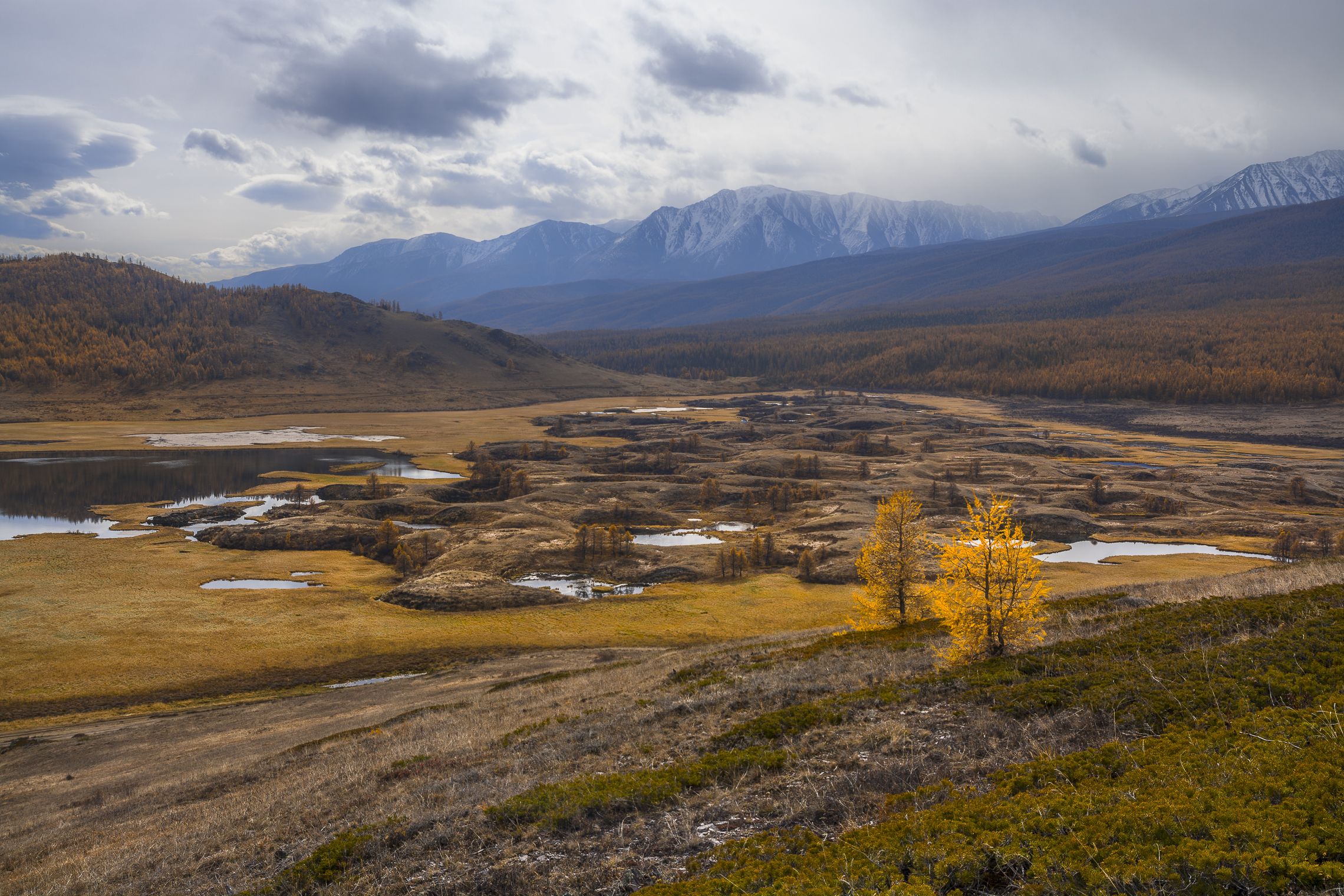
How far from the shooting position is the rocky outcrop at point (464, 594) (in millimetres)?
59031

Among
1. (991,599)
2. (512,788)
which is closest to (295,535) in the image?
(512,788)

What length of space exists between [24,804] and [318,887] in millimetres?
22453

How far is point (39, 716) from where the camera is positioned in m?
36.8

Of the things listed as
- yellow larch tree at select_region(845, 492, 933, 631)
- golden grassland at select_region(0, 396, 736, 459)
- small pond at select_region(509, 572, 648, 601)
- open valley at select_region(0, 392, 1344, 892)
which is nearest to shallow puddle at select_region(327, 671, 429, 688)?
open valley at select_region(0, 392, 1344, 892)

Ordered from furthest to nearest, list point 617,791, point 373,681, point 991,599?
point 373,681 < point 991,599 < point 617,791

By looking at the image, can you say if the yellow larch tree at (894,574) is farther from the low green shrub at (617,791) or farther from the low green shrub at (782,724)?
the low green shrub at (617,791)

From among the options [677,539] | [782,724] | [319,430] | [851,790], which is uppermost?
[319,430]

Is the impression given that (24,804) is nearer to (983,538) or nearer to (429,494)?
(983,538)

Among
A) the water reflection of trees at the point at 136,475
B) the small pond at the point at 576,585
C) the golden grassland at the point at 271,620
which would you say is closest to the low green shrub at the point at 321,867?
the golden grassland at the point at 271,620

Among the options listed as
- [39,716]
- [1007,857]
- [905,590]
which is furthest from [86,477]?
[1007,857]

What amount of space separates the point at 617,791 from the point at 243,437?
589 ft

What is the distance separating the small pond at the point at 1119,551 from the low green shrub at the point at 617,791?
6739 centimetres

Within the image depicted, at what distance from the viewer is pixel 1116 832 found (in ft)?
26.4

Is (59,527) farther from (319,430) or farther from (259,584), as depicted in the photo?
(319,430)
